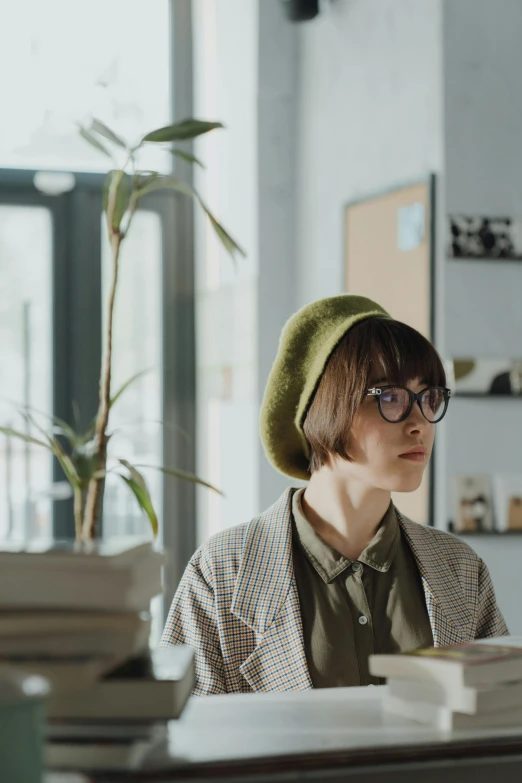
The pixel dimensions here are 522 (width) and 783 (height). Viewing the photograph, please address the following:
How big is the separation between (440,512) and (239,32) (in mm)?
2378

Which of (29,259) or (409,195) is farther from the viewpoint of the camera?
(29,259)

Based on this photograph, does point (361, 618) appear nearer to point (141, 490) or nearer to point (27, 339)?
point (141, 490)

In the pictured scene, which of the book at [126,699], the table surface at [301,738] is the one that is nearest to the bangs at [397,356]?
the table surface at [301,738]

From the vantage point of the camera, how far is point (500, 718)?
3.14 ft

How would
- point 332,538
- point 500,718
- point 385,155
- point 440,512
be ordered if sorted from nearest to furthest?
point 500,718 < point 332,538 < point 440,512 < point 385,155

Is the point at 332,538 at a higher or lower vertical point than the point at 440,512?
higher

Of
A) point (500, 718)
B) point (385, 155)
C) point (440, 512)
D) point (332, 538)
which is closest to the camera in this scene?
point (500, 718)

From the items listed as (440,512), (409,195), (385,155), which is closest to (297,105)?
(385,155)

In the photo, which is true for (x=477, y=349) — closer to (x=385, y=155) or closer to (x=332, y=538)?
(x=385, y=155)

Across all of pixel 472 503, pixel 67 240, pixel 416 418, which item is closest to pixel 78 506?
pixel 416 418

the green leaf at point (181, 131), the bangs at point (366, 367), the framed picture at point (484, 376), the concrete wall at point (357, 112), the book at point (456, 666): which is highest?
the concrete wall at point (357, 112)

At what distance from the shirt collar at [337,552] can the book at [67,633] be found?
2.77 feet

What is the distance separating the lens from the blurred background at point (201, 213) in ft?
11.7

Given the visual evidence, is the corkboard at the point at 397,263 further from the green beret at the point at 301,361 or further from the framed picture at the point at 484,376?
the green beret at the point at 301,361
